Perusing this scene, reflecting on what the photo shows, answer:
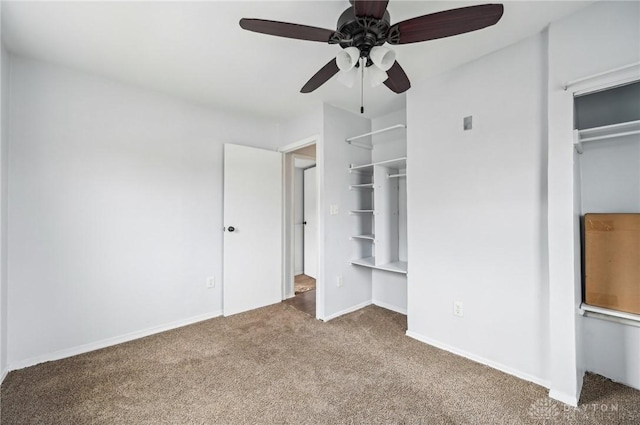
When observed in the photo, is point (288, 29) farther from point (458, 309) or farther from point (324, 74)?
point (458, 309)

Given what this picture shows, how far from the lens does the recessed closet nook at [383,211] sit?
9.61 ft

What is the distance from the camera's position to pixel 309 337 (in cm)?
249

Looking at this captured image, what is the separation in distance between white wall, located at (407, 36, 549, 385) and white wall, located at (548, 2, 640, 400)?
116 millimetres

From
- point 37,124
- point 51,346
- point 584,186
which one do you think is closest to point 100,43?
point 37,124

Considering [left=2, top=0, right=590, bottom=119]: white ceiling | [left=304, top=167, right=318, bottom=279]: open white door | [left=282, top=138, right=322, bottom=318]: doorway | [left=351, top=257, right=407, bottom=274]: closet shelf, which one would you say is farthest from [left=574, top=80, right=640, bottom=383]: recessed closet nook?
[left=304, top=167, right=318, bottom=279]: open white door

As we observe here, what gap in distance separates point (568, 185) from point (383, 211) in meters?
1.56

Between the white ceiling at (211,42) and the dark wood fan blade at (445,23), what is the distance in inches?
14.1

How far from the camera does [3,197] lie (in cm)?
188

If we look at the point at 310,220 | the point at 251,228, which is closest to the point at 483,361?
the point at 251,228

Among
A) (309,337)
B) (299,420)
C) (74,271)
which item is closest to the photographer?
(299,420)

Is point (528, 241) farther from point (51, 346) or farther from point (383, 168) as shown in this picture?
point (51, 346)

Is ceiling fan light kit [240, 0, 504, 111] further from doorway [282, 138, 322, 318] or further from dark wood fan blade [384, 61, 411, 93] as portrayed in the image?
doorway [282, 138, 322, 318]

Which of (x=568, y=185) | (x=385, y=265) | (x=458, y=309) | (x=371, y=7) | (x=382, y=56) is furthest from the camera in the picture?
(x=385, y=265)

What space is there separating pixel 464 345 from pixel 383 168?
1805 mm
